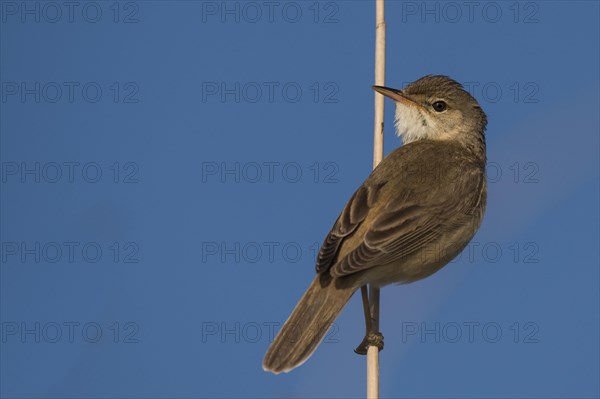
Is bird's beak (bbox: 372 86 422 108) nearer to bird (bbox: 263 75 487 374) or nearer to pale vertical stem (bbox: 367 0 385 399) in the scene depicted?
bird (bbox: 263 75 487 374)

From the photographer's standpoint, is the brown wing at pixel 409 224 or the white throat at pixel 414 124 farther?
the white throat at pixel 414 124

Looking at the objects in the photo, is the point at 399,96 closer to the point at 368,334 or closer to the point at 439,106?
the point at 439,106

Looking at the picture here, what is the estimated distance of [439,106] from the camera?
6.52 metres

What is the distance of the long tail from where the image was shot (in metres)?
4.57

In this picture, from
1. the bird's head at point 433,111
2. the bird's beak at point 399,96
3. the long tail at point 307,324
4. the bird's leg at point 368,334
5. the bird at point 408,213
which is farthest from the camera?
the bird's head at point 433,111

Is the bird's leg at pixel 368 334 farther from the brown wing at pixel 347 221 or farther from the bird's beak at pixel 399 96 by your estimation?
the bird's beak at pixel 399 96

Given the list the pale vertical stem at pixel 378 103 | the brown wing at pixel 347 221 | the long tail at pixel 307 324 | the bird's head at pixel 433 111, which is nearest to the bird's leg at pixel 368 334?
the pale vertical stem at pixel 378 103

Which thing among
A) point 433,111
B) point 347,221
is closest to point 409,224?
point 347,221

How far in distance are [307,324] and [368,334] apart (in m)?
0.35

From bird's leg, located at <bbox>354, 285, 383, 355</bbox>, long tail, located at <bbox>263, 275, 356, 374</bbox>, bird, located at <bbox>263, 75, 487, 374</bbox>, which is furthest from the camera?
bird, located at <bbox>263, 75, 487, 374</bbox>

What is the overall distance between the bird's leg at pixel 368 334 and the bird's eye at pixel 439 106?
6.01 ft

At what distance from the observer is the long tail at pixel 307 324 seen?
15.0ft

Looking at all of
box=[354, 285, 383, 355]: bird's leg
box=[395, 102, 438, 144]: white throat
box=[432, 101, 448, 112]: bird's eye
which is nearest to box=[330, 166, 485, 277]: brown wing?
box=[354, 285, 383, 355]: bird's leg

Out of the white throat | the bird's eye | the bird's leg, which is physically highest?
the bird's eye
